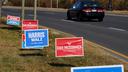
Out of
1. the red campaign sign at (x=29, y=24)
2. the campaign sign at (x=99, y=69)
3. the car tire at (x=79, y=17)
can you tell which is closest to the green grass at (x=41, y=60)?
the red campaign sign at (x=29, y=24)

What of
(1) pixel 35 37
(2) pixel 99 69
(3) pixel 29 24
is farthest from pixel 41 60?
(2) pixel 99 69

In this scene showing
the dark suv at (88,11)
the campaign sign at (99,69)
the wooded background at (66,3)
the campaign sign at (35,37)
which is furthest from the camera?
the wooded background at (66,3)

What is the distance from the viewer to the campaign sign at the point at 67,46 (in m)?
10.0

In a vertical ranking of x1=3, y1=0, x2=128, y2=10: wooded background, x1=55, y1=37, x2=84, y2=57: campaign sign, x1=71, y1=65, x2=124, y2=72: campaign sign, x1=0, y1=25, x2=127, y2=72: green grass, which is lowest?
x1=3, y1=0, x2=128, y2=10: wooded background

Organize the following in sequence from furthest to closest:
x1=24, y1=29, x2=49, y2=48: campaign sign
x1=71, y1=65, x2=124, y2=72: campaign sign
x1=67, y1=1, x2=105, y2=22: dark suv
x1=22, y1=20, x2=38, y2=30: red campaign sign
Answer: x1=67, y1=1, x2=105, y2=22: dark suv → x1=22, y1=20, x2=38, y2=30: red campaign sign → x1=24, y1=29, x2=49, y2=48: campaign sign → x1=71, y1=65, x2=124, y2=72: campaign sign

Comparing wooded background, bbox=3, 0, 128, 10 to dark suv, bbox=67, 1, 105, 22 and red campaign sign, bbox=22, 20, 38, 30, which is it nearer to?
dark suv, bbox=67, 1, 105, 22

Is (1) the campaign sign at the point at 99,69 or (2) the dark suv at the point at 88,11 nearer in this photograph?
(1) the campaign sign at the point at 99,69

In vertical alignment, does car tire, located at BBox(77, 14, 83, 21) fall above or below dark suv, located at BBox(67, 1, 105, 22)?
below

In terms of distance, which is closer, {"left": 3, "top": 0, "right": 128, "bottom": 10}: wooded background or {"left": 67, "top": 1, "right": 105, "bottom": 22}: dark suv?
{"left": 67, "top": 1, "right": 105, "bottom": 22}: dark suv

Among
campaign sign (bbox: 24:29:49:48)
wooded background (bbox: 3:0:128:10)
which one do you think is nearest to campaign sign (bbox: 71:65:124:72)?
campaign sign (bbox: 24:29:49:48)

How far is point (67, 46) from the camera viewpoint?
10.0 m

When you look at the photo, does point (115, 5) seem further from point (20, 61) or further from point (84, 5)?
point (20, 61)

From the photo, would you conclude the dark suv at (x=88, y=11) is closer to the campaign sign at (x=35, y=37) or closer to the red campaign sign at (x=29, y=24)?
the red campaign sign at (x=29, y=24)

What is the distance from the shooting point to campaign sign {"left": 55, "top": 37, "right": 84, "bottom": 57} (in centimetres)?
1001
